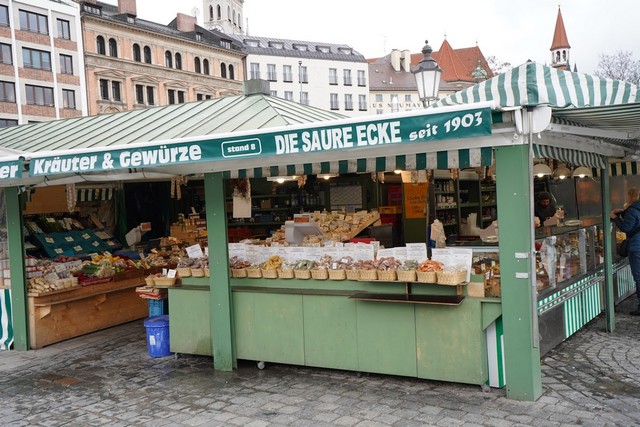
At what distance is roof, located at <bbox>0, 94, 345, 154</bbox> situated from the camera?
7062 millimetres

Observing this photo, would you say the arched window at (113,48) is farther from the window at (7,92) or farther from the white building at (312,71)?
the white building at (312,71)

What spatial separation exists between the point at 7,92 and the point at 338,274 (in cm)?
4085

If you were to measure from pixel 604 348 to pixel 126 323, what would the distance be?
7.77 meters

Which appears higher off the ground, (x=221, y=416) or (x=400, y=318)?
(x=400, y=318)

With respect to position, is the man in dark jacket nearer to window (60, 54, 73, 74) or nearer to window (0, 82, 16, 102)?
window (0, 82, 16, 102)

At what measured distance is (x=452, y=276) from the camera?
5.76 m

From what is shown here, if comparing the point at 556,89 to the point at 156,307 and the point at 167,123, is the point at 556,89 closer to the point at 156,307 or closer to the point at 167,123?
the point at 167,123

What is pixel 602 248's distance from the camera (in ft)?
29.0

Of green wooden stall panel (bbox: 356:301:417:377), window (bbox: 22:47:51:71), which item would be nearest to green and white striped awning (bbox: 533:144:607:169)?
green wooden stall panel (bbox: 356:301:417:377)

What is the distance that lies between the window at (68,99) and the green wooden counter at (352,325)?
40586 mm

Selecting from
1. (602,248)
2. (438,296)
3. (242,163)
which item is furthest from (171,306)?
(602,248)

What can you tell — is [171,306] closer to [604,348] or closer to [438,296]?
[438,296]

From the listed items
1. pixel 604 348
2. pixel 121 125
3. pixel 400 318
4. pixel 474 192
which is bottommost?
pixel 604 348

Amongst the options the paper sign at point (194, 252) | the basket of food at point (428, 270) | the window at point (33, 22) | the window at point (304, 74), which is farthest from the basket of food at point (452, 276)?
the window at point (304, 74)
